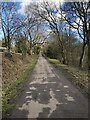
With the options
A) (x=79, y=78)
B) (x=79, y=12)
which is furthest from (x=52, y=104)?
(x=79, y=12)

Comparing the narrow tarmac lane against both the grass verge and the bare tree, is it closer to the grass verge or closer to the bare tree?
the grass verge

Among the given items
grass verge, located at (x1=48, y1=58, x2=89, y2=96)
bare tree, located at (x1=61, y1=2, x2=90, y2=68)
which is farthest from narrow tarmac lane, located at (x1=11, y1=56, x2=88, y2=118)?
bare tree, located at (x1=61, y1=2, x2=90, y2=68)

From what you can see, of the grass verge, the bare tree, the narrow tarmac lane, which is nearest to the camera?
the narrow tarmac lane

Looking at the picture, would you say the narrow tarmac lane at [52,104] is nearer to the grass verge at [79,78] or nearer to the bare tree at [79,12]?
the grass verge at [79,78]

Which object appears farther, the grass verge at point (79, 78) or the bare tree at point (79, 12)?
the bare tree at point (79, 12)

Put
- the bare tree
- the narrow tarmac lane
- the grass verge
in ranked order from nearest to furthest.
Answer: the narrow tarmac lane, the grass verge, the bare tree

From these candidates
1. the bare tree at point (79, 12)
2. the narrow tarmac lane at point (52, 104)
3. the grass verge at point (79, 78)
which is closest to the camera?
the narrow tarmac lane at point (52, 104)

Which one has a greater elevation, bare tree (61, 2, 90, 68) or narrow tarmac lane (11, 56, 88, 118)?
bare tree (61, 2, 90, 68)

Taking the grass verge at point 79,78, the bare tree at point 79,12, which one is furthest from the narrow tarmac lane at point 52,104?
the bare tree at point 79,12

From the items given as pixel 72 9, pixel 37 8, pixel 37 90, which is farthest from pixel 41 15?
pixel 37 90

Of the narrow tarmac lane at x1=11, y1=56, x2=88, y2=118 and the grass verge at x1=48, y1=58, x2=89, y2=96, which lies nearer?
the narrow tarmac lane at x1=11, y1=56, x2=88, y2=118

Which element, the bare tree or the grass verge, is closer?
the grass verge

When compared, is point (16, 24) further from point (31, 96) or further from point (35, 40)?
point (35, 40)

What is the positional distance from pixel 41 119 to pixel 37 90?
5.30 meters
